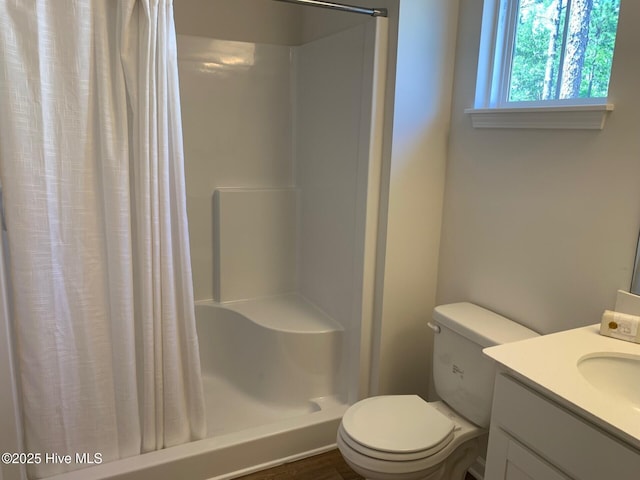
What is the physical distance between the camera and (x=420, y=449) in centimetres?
154

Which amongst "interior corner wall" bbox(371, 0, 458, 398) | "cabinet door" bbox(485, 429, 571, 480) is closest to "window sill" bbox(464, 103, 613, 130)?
"interior corner wall" bbox(371, 0, 458, 398)

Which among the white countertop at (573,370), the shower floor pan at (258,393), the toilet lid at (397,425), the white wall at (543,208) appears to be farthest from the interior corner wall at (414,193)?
the white countertop at (573,370)

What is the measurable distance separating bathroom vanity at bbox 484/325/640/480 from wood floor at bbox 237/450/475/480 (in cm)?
81

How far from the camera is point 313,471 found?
2.00 metres

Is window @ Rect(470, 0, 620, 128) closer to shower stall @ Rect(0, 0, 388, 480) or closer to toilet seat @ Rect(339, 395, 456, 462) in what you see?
shower stall @ Rect(0, 0, 388, 480)

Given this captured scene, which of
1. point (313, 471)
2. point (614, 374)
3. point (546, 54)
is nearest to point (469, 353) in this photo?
point (614, 374)

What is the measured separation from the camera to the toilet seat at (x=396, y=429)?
154 cm

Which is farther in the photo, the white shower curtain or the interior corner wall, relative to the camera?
the interior corner wall

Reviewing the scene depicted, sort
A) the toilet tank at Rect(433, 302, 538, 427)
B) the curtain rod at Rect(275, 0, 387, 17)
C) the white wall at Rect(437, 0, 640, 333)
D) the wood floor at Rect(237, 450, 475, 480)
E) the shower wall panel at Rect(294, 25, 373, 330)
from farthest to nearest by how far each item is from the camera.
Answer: the shower wall panel at Rect(294, 25, 373, 330)
the wood floor at Rect(237, 450, 475, 480)
the curtain rod at Rect(275, 0, 387, 17)
the toilet tank at Rect(433, 302, 538, 427)
the white wall at Rect(437, 0, 640, 333)

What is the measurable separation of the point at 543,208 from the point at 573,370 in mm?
657

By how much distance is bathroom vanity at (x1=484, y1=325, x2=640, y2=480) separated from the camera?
3.29 ft

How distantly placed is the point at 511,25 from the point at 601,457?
4.92 ft

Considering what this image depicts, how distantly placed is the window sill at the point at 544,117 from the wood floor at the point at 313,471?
142 centimetres

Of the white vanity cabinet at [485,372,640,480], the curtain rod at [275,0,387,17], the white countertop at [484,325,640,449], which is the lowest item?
the white vanity cabinet at [485,372,640,480]
